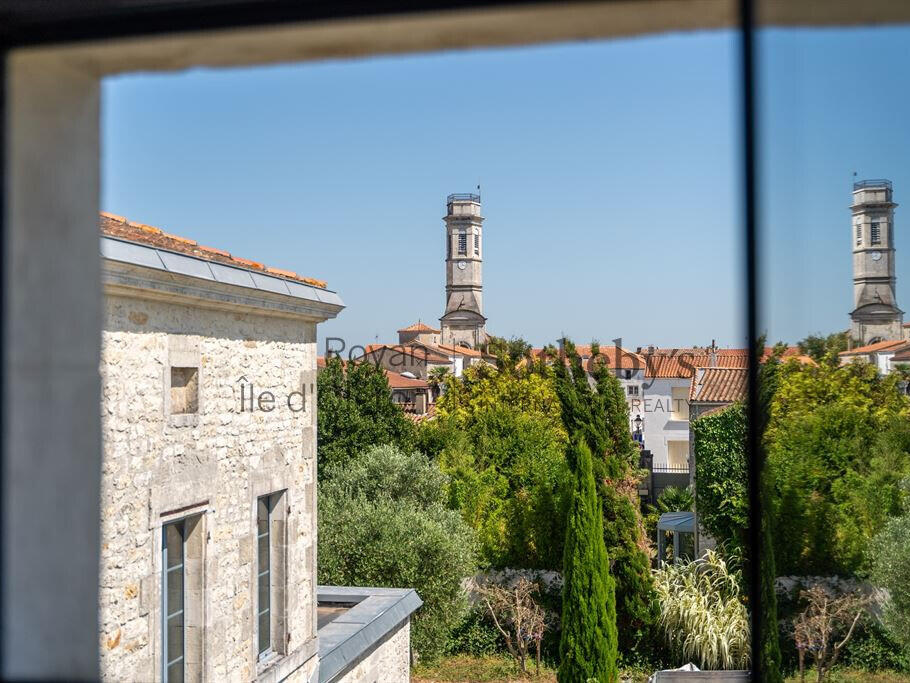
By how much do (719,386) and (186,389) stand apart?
18.7 metres

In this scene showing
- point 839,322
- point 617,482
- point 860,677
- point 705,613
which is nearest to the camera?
point 839,322

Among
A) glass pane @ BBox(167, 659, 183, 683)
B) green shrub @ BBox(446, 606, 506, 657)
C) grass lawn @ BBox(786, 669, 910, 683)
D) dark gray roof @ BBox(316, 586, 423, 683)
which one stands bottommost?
green shrub @ BBox(446, 606, 506, 657)

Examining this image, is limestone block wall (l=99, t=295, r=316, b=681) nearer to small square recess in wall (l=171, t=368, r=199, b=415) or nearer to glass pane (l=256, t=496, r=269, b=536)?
small square recess in wall (l=171, t=368, r=199, b=415)

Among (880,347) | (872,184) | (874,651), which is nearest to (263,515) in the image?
(880,347)

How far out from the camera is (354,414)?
21.8 metres

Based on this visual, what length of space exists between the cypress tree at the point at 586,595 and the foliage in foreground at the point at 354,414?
25.8 feet

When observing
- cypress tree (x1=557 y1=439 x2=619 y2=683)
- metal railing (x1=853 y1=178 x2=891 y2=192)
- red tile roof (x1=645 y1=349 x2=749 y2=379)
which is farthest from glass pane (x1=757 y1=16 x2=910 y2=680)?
red tile roof (x1=645 y1=349 x2=749 y2=379)

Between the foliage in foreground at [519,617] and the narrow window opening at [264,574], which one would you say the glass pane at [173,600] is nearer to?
the narrow window opening at [264,574]

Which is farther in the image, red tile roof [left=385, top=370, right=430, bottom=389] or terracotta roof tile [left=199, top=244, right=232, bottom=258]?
red tile roof [left=385, top=370, right=430, bottom=389]

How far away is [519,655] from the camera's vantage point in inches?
648

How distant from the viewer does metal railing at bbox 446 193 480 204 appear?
6719cm

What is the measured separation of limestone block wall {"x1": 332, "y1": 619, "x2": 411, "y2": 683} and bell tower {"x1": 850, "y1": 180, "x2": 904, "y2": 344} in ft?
20.0

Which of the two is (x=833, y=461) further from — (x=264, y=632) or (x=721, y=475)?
(x=721, y=475)

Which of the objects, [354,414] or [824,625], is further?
[354,414]
